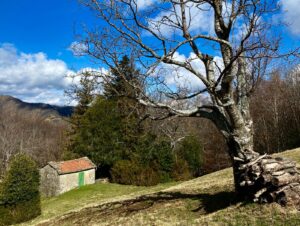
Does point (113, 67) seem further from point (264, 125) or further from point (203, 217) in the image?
point (264, 125)

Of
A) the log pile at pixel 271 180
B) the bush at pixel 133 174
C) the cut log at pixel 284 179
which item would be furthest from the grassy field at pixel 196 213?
the bush at pixel 133 174

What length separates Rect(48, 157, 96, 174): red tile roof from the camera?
34094 mm

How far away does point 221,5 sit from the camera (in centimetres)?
904

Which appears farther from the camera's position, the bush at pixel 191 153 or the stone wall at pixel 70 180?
the bush at pixel 191 153

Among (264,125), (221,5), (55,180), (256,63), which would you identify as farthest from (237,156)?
(264,125)

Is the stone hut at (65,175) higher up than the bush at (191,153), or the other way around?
the bush at (191,153)

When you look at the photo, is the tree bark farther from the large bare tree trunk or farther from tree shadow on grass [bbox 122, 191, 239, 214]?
tree shadow on grass [bbox 122, 191, 239, 214]

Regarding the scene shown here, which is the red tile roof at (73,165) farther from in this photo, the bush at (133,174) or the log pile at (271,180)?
the log pile at (271,180)

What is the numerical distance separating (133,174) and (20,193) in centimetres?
1266

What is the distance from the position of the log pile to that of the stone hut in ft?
90.8

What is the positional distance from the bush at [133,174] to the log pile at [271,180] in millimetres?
23475

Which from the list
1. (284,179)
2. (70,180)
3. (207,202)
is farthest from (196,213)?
(70,180)

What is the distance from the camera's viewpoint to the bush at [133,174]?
32047mm

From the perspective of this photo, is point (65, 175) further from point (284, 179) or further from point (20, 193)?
point (284, 179)
